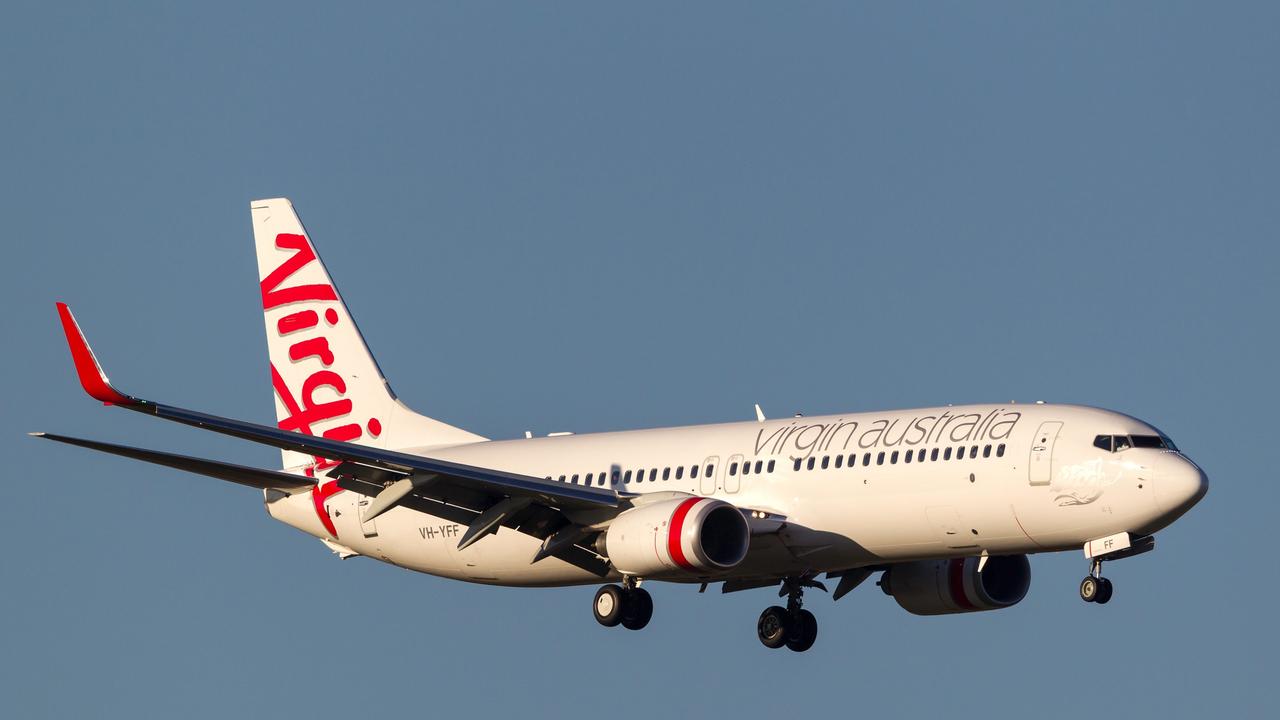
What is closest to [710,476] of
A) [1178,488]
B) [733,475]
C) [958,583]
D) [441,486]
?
[733,475]

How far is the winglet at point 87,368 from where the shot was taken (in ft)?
137

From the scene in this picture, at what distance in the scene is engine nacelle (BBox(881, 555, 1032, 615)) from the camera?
53.6 meters

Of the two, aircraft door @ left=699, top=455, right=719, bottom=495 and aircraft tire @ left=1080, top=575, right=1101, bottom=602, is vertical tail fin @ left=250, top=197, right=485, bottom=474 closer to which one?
aircraft door @ left=699, top=455, right=719, bottom=495

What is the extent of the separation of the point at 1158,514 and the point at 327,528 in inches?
891

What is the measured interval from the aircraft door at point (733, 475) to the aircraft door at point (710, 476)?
33cm

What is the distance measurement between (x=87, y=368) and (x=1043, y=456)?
65.6 ft

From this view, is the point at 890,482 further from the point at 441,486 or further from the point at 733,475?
the point at 441,486

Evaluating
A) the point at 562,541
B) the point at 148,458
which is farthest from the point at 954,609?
the point at 148,458

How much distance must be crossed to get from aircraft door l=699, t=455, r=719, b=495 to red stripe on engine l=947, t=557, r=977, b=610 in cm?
690

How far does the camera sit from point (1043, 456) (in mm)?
46125

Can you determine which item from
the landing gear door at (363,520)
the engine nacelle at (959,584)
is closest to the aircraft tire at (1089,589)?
the engine nacelle at (959,584)

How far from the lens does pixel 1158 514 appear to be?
148 feet

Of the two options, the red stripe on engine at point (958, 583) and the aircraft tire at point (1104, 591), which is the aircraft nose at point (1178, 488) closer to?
the aircraft tire at point (1104, 591)

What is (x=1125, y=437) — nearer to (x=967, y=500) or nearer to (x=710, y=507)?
(x=967, y=500)
